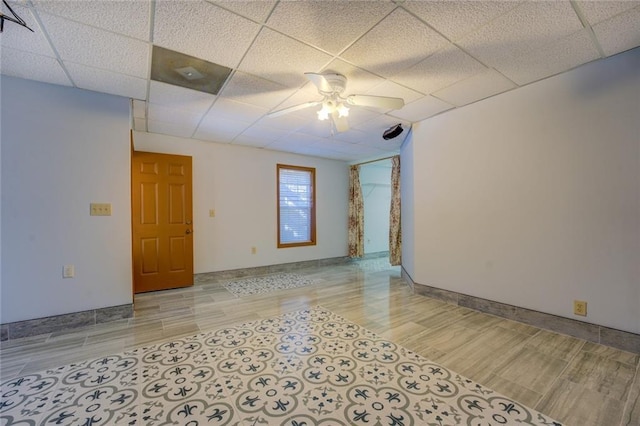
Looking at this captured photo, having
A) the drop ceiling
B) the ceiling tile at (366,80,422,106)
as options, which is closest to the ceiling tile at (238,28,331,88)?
the drop ceiling

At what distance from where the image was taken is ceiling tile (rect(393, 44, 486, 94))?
2.25 meters

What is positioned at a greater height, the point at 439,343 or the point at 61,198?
the point at 61,198

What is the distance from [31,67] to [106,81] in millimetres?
541

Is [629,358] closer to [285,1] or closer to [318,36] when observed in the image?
[318,36]

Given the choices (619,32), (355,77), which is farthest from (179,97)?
(619,32)

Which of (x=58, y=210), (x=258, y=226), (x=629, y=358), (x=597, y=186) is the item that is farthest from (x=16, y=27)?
(x=629, y=358)

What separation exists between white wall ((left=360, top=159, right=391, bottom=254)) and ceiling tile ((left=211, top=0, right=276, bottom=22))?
548cm

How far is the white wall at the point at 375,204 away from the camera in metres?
7.34

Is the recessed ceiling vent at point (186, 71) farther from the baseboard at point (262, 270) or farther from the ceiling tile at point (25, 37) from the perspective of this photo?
the baseboard at point (262, 270)

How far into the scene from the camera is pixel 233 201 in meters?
5.11

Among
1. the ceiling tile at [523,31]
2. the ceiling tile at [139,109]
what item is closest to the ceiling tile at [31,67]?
the ceiling tile at [139,109]

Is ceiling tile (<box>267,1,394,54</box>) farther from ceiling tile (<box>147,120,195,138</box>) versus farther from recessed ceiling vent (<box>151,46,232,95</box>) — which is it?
ceiling tile (<box>147,120,195,138</box>)

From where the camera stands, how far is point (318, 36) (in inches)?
77.9

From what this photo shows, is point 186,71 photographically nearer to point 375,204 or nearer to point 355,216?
point 355,216
